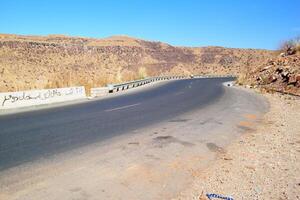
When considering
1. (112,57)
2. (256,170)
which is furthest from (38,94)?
(112,57)

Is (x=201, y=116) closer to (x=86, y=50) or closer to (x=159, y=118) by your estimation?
(x=159, y=118)

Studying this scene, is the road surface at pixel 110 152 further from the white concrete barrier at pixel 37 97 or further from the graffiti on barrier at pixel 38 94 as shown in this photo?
the graffiti on barrier at pixel 38 94

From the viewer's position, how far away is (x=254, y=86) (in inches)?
1293

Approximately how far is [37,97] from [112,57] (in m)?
80.3

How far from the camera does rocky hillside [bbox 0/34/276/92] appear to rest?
73.9 meters

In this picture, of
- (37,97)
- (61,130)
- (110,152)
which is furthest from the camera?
(37,97)

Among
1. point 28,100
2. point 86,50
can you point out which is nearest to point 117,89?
point 28,100

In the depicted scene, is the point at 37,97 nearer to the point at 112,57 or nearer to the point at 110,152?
the point at 110,152

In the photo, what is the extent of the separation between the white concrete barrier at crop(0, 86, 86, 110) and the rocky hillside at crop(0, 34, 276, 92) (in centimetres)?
2127

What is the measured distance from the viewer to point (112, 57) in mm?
99750

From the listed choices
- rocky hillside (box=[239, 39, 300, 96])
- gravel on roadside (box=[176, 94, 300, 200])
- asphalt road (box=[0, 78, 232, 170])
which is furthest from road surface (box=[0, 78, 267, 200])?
rocky hillside (box=[239, 39, 300, 96])

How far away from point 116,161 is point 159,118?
6.25 meters

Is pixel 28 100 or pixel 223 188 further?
pixel 28 100

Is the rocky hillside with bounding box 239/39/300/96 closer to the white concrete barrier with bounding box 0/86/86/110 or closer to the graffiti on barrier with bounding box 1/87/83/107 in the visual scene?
the white concrete barrier with bounding box 0/86/86/110
